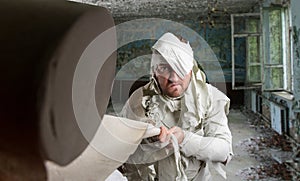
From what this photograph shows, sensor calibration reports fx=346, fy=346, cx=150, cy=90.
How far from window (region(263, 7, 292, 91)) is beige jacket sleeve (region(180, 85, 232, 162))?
486 cm

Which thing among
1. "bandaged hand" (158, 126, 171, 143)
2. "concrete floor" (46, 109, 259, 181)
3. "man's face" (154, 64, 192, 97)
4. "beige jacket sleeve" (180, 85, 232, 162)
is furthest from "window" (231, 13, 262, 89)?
"bandaged hand" (158, 126, 171, 143)

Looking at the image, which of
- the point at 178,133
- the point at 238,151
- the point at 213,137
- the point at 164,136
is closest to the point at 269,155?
the point at 238,151

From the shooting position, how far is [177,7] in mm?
7965

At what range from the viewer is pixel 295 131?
4898 millimetres

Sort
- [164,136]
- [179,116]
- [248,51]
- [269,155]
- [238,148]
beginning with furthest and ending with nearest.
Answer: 1. [248,51]
2. [238,148]
3. [269,155]
4. [179,116]
5. [164,136]

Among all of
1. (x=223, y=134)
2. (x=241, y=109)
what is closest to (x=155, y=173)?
(x=223, y=134)

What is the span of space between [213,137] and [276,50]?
5.26 m

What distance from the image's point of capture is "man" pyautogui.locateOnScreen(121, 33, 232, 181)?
109cm

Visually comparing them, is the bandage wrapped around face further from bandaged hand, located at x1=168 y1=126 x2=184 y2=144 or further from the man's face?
bandaged hand, located at x1=168 y1=126 x2=184 y2=144

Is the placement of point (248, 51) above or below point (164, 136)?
above

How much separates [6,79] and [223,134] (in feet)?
3.71

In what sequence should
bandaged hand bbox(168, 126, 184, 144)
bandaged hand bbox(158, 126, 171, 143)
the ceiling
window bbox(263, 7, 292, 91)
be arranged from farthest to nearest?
the ceiling
window bbox(263, 7, 292, 91)
bandaged hand bbox(168, 126, 184, 144)
bandaged hand bbox(158, 126, 171, 143)

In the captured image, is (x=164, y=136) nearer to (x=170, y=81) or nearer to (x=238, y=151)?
(x=170, y=81)

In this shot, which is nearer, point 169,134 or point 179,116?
point 169,134
